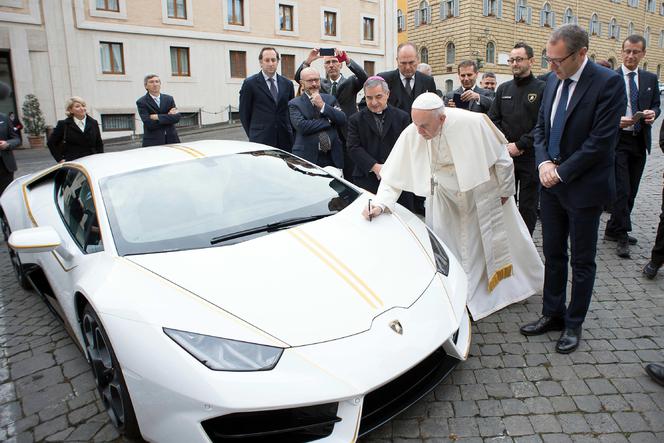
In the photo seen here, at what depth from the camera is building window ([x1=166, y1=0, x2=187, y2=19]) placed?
2412cm

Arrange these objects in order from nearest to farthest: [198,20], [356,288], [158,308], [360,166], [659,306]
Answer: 1. [158,308]
2. [356,288]
3. [659,306]
4. [360,166]
5. [198,20]

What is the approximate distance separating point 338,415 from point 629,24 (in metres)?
→ 66.6

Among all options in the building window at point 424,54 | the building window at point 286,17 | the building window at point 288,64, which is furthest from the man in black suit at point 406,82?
the building window at point 424,54

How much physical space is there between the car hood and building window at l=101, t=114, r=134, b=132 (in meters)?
22.3

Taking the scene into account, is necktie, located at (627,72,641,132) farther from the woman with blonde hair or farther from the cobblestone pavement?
the woman with blonde hair

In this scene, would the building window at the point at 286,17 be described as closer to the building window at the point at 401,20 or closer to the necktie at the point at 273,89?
the building window at the point at 401,20

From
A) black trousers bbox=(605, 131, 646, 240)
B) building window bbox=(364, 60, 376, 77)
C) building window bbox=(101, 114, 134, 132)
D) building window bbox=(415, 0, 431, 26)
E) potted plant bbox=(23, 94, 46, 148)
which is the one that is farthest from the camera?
building window bbox=(415, 0, 431, 26)

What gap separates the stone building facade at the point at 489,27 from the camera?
39.6 metres

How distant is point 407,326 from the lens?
2209 mm

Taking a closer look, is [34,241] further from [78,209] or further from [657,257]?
[657,257]

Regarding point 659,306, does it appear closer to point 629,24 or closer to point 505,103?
point 505,103

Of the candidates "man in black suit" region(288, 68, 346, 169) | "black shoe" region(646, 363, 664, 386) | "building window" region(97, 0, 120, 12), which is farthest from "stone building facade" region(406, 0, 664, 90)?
"black shoe" region(646, 363, 664, 386)

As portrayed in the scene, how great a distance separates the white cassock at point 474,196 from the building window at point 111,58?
A: 74.2ft

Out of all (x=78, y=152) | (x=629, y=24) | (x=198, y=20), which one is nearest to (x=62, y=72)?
(x=198, y=20)
